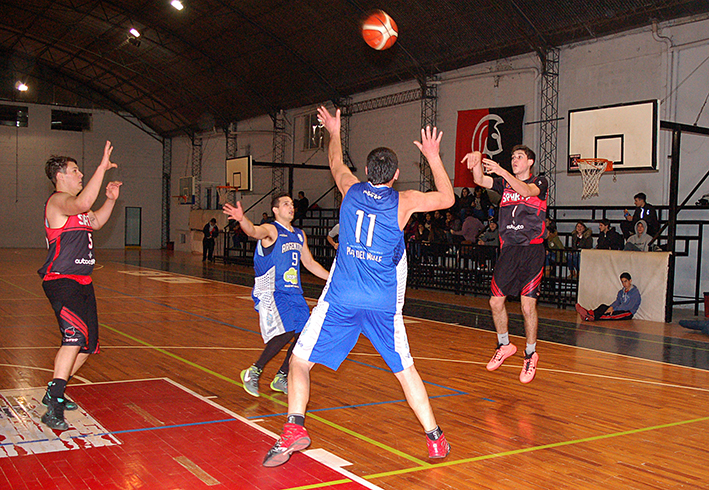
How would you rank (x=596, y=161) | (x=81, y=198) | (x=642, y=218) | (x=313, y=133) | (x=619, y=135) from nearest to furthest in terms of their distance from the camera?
(x=81, y=198), (x=619, y=135), (x=596, y=161), (x=642, y=218), (x=313, y=133)

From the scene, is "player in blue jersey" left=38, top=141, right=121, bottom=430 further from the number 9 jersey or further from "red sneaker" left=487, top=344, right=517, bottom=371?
"red sneaker" left=487, top=344, right=517, bottom=371

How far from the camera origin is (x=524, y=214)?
18.8 feet

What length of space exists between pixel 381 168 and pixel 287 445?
64.3 inches

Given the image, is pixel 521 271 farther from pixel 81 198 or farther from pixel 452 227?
pixel 452 227

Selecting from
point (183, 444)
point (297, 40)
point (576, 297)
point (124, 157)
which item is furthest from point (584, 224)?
point (124, 157)

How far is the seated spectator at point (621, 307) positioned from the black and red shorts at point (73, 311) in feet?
28.9

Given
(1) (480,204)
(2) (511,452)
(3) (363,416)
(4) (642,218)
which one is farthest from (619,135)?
(2) (511,452)

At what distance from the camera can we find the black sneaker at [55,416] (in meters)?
4.13

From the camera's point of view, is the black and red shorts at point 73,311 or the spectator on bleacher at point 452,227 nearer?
the black and red shorts at point 73,311

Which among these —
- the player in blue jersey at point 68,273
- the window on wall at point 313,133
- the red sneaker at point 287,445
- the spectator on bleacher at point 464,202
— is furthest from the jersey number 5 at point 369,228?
the window on wall at point 313,133

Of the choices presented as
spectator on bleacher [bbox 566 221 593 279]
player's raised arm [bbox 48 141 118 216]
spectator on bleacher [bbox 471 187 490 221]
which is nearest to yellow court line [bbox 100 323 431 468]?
player's raised arm [bbox 48 141 118 216]

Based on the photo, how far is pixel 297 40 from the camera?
2034 cm

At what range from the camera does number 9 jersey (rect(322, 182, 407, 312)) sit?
3549 mm

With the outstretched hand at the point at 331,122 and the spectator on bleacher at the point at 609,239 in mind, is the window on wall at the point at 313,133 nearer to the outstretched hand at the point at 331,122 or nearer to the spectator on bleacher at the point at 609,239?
the spectator on bleacher at the point at 609,239
